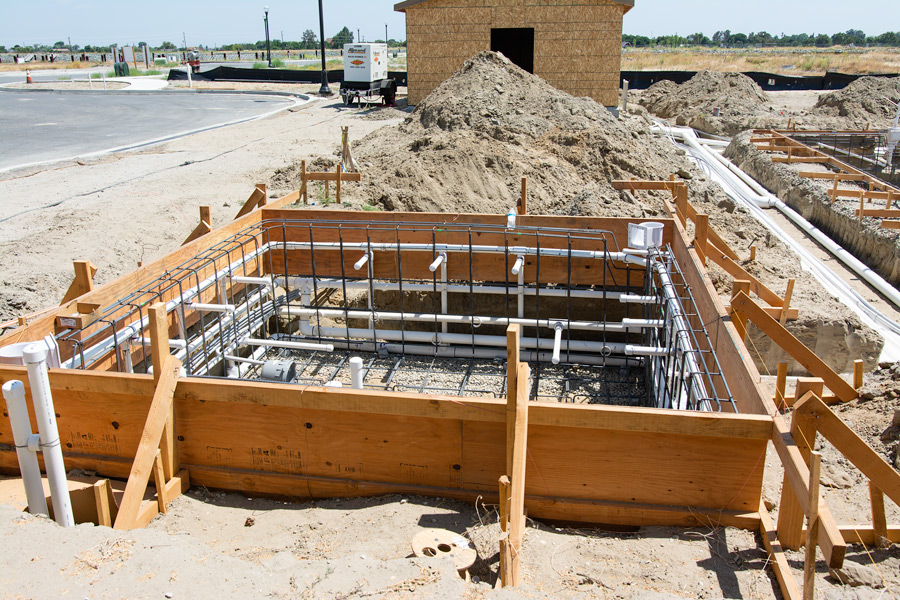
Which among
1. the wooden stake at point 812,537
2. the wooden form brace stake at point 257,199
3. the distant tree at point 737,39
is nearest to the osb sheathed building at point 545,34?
the wooden form brace stake at point 257,199

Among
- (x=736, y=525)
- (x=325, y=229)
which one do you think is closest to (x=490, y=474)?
(x=736, y=525)

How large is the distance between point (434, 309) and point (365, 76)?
27.3 meters

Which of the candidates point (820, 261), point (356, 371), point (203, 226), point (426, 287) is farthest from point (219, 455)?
point (820, 261)

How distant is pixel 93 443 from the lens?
477 cm

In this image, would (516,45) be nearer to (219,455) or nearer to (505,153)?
(505,153)

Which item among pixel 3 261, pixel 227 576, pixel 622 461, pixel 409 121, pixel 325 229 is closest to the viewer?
pixel 227 576

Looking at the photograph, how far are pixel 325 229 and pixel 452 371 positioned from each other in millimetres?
2594

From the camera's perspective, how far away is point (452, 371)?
→ 790 cm

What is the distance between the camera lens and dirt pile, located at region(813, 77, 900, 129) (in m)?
32.0

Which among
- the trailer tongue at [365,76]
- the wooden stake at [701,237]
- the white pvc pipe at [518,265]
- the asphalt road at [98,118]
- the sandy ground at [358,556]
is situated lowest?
the sandy ground at [358,556]

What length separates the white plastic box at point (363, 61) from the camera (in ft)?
105

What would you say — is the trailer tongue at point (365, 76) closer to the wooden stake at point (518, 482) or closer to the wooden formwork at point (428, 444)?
the wooden formwork at point (428, 444)

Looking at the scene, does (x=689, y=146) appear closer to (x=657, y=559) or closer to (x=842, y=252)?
(x=842, y=252)

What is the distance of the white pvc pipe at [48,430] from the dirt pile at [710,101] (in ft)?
99.9
